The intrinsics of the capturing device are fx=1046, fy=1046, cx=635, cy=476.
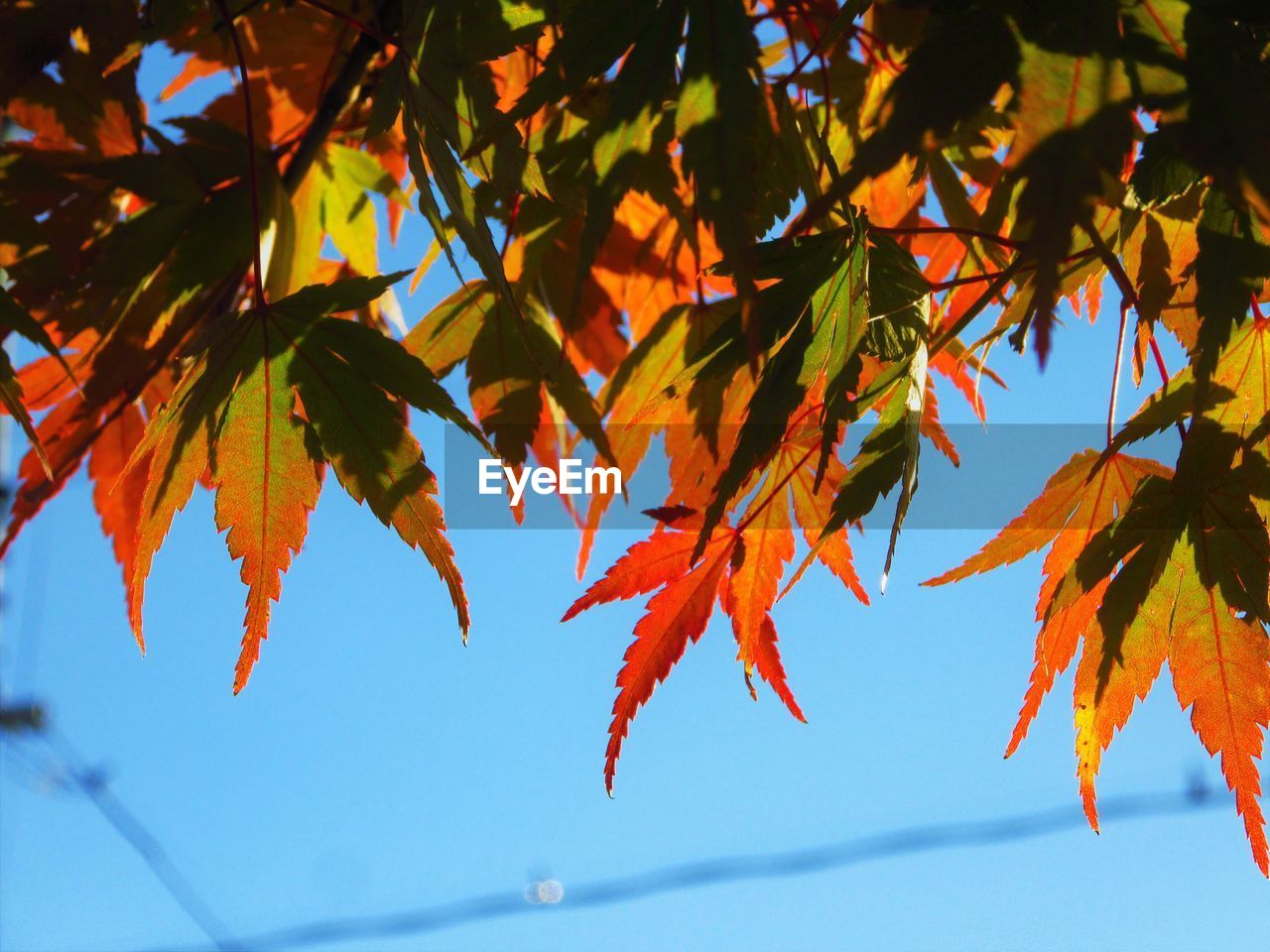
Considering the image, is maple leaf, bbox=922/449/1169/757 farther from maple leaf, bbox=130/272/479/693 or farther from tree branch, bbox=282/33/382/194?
tree branch, bbox=282/33/382/194

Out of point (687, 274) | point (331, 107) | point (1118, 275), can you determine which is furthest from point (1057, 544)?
point (331, 107)

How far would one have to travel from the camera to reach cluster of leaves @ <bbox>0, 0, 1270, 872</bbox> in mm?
347

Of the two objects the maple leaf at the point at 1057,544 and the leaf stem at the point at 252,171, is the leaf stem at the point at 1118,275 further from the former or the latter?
the leaf stem at the point at 252,171

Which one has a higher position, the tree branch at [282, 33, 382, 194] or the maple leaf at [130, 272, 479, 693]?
the tree branch at [282, 33, 382, 194]

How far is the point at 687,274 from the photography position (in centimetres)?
77

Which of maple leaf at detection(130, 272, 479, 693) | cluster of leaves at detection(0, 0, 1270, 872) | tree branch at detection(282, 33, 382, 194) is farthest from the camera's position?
tree branch at detection(282, 33, 382, 194)

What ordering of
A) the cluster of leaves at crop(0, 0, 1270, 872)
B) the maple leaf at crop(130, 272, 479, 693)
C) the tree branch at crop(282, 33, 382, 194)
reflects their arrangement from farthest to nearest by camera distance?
the tree branch at crop(282, 33, 382, 194), the maple leaf at crop(130, 272, 479, 693), the cluster of leaves at crop(0, 0, 1270, 872)

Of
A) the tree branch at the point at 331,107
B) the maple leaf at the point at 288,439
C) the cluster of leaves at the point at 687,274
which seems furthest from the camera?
the tree branch at the point at 331,107

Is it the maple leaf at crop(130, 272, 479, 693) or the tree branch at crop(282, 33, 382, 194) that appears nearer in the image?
the maple leaf at crop(130, 272, 479, 693)

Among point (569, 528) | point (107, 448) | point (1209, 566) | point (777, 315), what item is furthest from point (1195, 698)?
point (107, 448)

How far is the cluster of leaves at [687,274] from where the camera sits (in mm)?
347

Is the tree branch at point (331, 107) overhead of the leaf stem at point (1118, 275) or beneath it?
overhead

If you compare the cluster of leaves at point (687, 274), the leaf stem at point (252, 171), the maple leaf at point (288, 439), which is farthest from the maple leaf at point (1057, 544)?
the leaf stem at point (252, 171)

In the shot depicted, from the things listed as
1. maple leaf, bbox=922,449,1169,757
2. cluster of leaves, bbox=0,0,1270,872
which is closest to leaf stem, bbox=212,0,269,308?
cluster of leaves, bbox=0,0,1270,872
